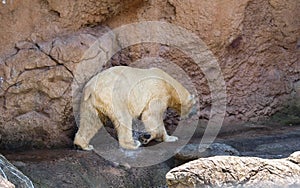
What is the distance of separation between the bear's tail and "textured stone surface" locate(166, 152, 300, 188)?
1495 mm

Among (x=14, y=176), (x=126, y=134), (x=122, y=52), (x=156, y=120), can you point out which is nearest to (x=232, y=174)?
(x=14, y=176)

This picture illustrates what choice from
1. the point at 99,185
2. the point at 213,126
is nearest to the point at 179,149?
the point at 99,185

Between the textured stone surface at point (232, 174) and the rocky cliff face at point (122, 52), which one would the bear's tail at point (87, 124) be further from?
the textured stone surface at point (232, 174)

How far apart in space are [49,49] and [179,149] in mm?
1204

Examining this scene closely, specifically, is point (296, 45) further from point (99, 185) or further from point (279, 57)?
point (99, 185)

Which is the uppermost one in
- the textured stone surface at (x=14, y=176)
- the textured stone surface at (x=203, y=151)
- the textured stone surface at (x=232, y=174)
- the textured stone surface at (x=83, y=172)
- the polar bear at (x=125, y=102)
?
the textured stone surface at (x=232, y=174)

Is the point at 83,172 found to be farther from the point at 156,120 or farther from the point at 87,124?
the point at 156,120

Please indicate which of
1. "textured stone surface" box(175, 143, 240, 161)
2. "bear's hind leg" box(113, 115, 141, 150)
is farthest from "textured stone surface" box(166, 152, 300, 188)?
"bear's hind leg" box(113, 115, 141, 150)

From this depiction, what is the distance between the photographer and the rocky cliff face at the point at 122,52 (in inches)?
209

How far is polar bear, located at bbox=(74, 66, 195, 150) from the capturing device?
5082 mm

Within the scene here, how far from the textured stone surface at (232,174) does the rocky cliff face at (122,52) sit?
1838 mm

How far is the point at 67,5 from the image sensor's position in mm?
5504

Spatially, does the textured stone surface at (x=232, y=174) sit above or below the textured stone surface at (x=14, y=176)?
above

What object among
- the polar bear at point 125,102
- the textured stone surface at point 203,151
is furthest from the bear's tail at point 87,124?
the textured stone surface at point 203,151
